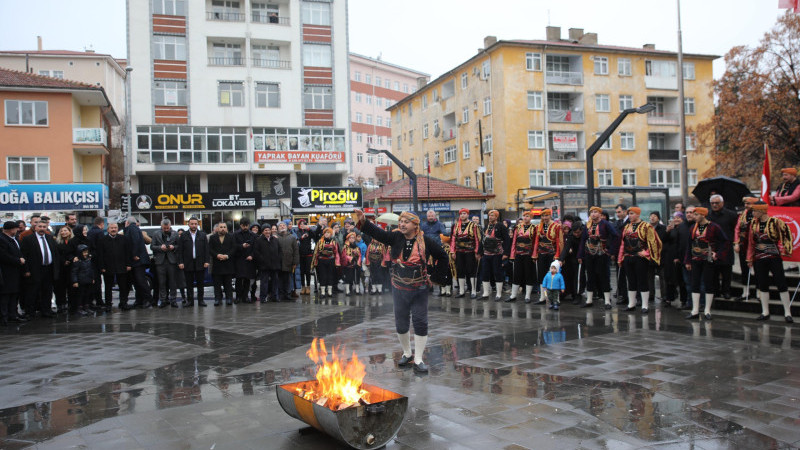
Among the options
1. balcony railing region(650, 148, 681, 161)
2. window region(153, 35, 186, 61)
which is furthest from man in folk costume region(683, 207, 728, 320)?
balcony railing region(650, 148, 681, 161)

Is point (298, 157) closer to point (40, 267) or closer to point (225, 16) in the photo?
point (225, 16)

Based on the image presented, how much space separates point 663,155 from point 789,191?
3955 cm

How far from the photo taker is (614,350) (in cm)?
795

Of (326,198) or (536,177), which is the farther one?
(536,177)

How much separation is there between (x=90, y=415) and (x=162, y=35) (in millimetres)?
38914

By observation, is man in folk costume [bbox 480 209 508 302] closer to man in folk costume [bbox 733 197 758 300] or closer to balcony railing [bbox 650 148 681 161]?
man in folk costume [bbox 733 197 758 300]

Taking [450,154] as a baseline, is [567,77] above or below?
above

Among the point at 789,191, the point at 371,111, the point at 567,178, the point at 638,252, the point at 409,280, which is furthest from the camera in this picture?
the point at 371,111

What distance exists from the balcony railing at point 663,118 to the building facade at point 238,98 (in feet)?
77.7

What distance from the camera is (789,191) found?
35.7 feet

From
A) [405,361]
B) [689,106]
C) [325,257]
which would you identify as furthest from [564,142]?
[405,361]

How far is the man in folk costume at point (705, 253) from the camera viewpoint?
411 inches

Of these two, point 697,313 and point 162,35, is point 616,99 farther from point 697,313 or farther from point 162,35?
point 697,313

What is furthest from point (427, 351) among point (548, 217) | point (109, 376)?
point (548, 217)
